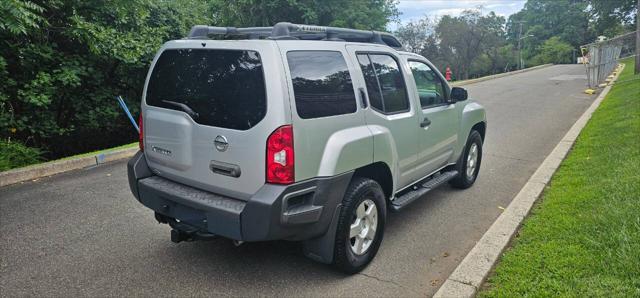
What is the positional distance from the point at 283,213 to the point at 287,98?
2.53ft

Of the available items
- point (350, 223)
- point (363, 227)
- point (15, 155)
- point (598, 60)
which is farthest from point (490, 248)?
point (598, 60)

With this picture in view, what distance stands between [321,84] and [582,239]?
2.59 metres

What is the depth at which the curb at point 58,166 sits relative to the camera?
20.2ft

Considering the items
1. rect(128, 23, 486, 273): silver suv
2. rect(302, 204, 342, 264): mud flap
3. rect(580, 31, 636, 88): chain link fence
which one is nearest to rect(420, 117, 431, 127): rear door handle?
rect(128, 23, 486, 273): silver suv

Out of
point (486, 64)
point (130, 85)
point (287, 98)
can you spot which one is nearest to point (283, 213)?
point (287, 98)

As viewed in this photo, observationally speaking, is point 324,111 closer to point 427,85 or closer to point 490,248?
point 490,248

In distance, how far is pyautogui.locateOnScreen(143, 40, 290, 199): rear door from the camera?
303 cm

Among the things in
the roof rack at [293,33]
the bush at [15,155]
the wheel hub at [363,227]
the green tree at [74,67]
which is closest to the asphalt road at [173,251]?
the wheel hub at [363,227]

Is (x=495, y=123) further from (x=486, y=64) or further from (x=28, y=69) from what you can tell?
(x=486, y=64)

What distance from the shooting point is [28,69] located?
Result: 7.85 m

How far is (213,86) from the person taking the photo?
3.29 m

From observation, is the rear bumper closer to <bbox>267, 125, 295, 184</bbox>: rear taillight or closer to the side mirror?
<bbox>267, 125, 295, 184</bbox>: rear taillight

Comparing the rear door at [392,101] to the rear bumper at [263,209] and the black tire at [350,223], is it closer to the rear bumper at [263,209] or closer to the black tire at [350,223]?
the black tire at [350,223]

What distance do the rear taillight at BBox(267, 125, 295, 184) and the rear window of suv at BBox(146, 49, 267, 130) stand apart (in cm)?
18
